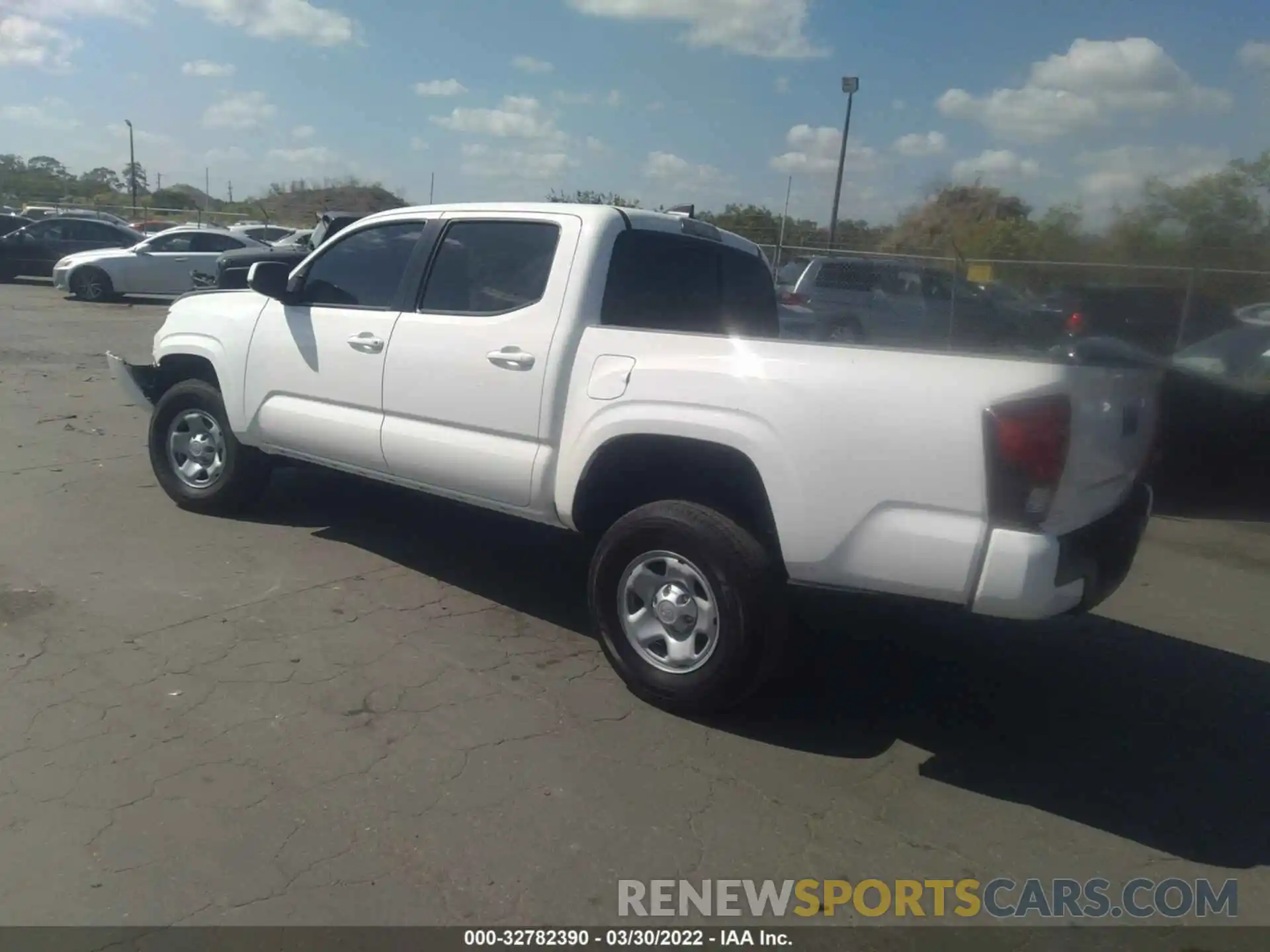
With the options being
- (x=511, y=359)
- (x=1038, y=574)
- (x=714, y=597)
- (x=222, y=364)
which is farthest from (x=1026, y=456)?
(x=222, y=364)

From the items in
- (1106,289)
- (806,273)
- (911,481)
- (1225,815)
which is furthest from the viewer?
(806,273)

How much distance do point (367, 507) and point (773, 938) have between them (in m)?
4.53

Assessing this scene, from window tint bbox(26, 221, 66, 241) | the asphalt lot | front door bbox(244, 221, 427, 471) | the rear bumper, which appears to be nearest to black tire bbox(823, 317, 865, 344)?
the asphalt lot

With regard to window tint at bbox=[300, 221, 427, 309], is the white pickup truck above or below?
below

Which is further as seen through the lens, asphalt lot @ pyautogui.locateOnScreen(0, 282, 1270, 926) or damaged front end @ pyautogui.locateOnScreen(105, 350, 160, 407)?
damaged front end @ pyautogui.locateOnScreen(105, 350, 160, 407)

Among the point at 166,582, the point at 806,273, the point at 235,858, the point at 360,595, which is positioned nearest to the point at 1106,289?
the point at 806,273

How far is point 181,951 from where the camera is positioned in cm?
275

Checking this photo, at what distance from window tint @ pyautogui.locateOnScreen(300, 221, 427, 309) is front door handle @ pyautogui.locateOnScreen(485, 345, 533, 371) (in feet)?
3.04

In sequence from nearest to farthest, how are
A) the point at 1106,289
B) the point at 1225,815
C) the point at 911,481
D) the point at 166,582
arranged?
the point at 911,481 < the point at 1225,815 < the point at 166,582 < the point at 1106,289

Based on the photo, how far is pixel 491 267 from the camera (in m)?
5.01

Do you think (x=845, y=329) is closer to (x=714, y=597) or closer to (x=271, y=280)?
(x=271, y=280)

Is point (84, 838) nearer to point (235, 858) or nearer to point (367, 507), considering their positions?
point (235, 858)

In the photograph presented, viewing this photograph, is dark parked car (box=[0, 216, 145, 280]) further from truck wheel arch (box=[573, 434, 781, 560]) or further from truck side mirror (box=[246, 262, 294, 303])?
truck wheel arch (box=[573, 434, 781, 560])

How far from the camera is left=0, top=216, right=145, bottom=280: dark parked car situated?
22.8 meters
